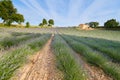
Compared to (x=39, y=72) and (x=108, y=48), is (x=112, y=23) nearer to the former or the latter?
(x=108, y=48)

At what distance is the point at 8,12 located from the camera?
4069 cm

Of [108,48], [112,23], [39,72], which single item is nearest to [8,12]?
[108,48]

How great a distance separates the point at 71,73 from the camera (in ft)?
14.4

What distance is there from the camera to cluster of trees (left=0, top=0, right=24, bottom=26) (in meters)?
39.6

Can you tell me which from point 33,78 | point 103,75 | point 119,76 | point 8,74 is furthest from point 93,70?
point 8,74

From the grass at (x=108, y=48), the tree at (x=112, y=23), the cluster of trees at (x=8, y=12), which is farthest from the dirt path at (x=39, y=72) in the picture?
the tree at (x=112, y=23)

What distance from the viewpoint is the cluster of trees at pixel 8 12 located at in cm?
3959

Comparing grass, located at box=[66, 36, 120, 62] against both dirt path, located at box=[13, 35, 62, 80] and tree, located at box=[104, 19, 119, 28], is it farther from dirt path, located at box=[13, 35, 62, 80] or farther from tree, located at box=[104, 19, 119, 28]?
tree, located at box=[104, 19, 119, 28]

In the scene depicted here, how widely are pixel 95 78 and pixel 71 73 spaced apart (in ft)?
2.82

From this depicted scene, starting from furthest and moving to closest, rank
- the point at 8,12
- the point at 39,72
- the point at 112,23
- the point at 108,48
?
1. the point at 112,23
2. the point at 8,12
3. the point at 108,48
4. the point at 39,72

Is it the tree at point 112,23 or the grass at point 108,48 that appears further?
the tree at point 112,23

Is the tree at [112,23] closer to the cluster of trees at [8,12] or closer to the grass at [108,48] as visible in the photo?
the cluster of trees at [8,12]

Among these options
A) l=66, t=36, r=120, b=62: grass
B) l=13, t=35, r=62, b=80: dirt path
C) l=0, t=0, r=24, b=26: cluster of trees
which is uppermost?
→ l=0, t=0, r=24, b=26: cluster of trees

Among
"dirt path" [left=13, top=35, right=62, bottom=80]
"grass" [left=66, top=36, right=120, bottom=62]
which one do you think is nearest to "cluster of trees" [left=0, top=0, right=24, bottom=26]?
"grass" [left=66, top=36, right=120, bottom=62]
